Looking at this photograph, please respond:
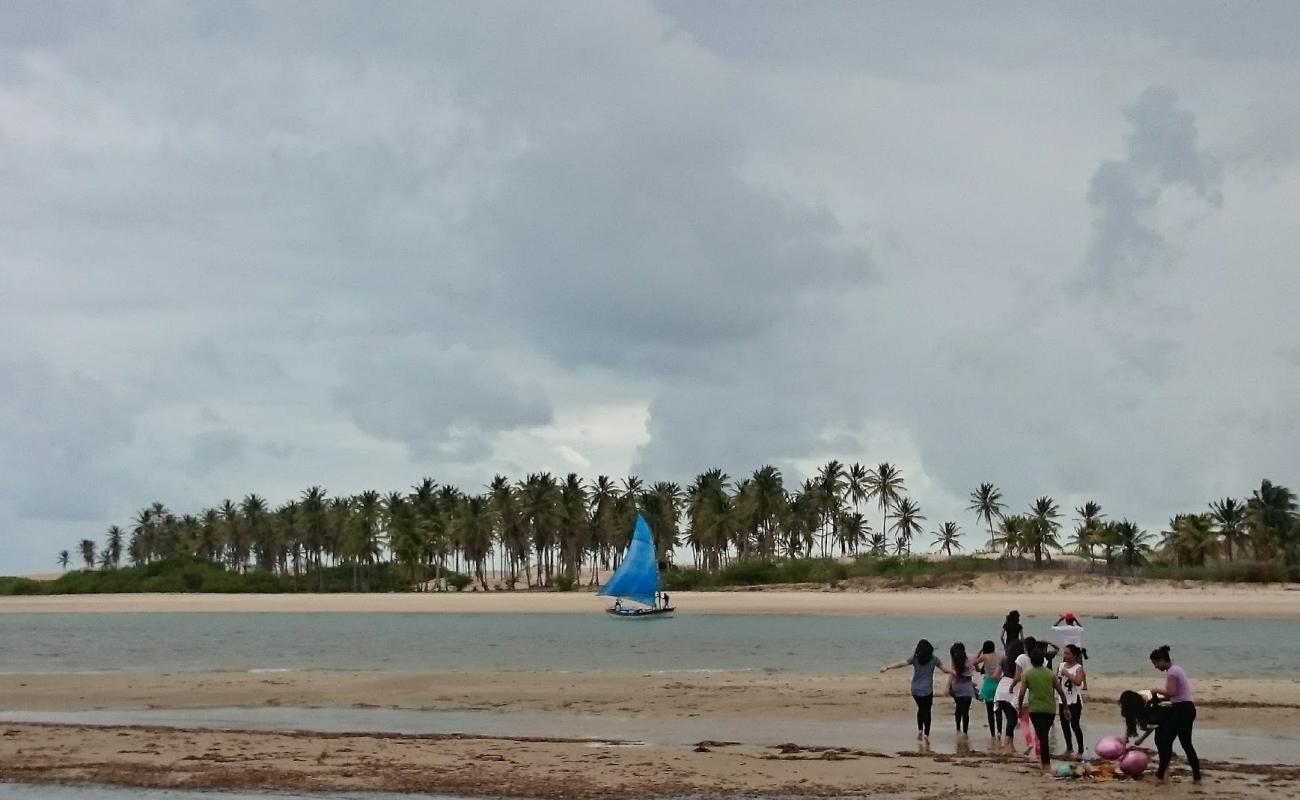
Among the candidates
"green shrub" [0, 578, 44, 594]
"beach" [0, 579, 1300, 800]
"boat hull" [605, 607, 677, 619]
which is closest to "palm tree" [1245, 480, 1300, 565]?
"boat hull" [605, 607, 677, 619]

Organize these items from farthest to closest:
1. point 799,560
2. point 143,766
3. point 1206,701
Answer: point 799,560, point 1206,701, point 143,766

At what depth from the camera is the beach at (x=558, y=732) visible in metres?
15.2

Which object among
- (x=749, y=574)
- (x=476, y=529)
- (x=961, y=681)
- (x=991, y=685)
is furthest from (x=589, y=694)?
(x=476, y=529)

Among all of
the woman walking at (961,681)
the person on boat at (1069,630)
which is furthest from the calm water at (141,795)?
the person on boat at (1069,630)

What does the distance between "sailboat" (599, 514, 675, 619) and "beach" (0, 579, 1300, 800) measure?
3225 centimetres

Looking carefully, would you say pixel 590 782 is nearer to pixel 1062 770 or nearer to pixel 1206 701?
pixel 1062 770

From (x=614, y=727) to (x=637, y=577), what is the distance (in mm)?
52786

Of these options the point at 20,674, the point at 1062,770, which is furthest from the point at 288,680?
the point at 1062,770

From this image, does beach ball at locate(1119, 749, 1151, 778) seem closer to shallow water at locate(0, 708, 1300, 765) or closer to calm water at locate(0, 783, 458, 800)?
shallow water at locate(0, 708, 1300, 765)

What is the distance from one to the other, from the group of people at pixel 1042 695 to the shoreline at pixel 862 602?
54.7 m

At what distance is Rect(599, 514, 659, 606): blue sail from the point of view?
7344cm

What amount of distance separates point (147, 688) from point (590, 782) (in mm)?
18146

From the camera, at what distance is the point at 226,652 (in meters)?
44.7

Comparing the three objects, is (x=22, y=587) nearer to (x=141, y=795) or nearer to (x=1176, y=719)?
(x=141, y=795)
